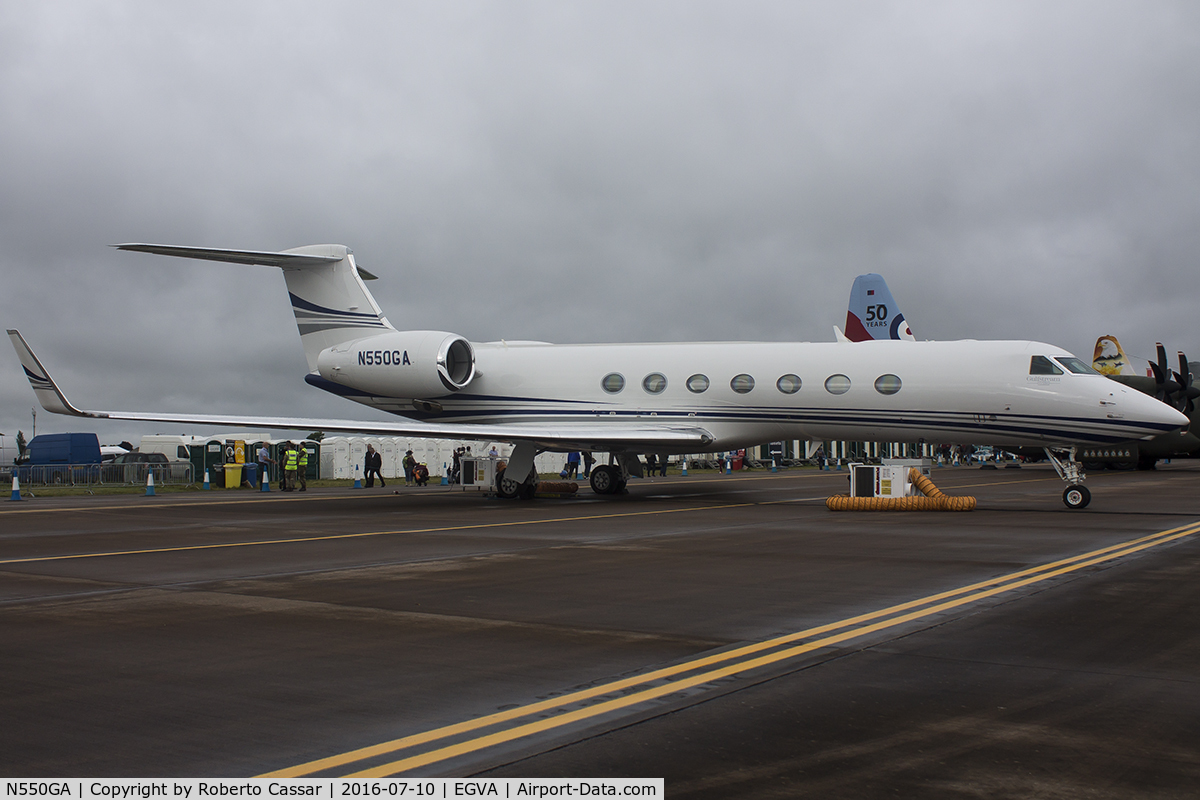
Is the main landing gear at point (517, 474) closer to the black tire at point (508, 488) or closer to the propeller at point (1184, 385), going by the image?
the black tire at point (508, 488)

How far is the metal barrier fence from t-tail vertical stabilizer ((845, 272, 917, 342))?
3288 cm

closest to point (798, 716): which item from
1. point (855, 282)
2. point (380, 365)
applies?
point (380, 365)

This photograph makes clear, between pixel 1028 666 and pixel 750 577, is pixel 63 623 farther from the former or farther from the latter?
pixel 1028 666

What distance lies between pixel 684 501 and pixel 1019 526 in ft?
27.8

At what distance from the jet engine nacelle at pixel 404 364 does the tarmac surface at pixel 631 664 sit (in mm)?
10280

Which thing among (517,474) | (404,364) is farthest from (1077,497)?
(404,364)

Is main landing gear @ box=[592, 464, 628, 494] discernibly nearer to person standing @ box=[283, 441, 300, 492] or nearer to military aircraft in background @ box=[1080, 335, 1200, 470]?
person standing @ box=[283, 441, 300, 492]

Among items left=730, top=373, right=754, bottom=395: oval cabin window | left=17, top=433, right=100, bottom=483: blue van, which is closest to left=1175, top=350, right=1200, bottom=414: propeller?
left=730, top=373, right=754, bottom=395: oval cabin window

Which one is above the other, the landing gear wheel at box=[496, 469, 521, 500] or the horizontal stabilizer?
the horizontal stabilizer

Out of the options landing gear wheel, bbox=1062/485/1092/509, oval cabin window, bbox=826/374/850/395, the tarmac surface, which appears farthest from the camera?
oval cabin window, bbox=826/374/850/395

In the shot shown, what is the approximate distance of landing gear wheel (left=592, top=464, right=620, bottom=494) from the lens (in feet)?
78.5

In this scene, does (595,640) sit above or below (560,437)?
below

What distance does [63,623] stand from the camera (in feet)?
22.3

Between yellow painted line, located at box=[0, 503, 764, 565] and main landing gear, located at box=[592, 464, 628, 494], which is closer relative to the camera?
yellow painted line, located at box=[0, 503, 764, 565]
